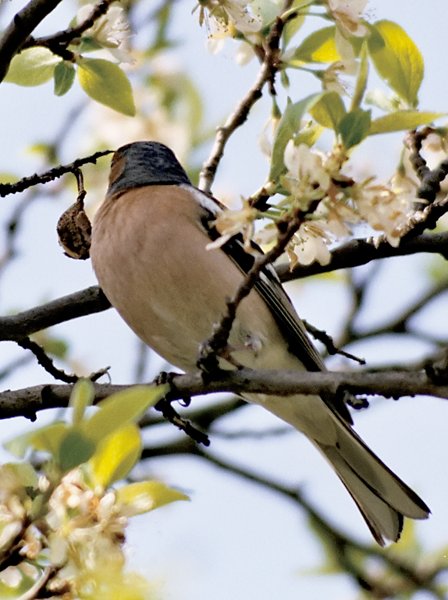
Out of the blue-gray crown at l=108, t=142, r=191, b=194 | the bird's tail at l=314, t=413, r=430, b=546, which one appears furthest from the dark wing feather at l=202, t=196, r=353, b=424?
the blue-gray crown at l=108, t=142, r=191, b=194

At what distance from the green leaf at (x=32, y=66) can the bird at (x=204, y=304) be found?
44.6 inches

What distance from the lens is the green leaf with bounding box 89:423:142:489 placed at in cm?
221

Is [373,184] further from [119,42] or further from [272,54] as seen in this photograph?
[119,42]

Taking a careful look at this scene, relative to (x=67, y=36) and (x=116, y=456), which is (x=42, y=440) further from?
(x=67, y=36)

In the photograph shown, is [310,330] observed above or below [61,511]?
below

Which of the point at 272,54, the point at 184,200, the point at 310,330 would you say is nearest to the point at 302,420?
the point at 310,330

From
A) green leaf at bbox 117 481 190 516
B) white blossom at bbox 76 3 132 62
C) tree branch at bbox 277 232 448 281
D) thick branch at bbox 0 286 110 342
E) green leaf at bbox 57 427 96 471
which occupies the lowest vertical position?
thick branch at bbox 0 286 110 342

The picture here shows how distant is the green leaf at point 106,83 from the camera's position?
3146mm

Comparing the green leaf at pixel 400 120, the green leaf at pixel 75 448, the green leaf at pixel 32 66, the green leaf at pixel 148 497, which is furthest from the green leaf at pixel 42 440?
the green leaf at pixel 32 66

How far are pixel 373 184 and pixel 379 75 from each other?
2.02ft

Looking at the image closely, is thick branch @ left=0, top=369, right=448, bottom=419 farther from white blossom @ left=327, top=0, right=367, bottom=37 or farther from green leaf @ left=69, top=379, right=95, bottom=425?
white blossom @ left=327, top=0, right=367, bottom=37

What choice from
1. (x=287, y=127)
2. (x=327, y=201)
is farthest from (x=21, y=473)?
(x=287, y=127)

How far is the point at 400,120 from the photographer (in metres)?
2.44

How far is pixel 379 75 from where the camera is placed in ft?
9.53
